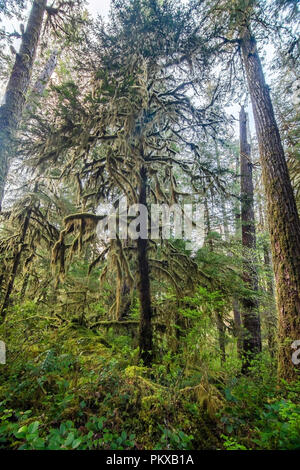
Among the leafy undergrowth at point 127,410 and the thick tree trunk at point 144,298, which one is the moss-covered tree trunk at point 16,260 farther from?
the thick tree trunk at point 144,298

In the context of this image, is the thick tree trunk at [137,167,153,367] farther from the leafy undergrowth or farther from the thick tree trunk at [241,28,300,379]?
the thick tree trunk at [241,28,300,379]

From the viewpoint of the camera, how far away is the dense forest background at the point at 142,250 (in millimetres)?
2443

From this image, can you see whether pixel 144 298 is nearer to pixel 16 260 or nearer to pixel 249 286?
pixel 249 286

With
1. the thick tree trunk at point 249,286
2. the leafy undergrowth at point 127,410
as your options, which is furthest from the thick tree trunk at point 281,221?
the thick tree trunk at point 249,286

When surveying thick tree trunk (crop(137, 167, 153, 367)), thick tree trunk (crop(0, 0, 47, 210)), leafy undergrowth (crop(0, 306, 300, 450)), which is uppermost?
thick tree trunk (crop(0, 0, 47, 210))

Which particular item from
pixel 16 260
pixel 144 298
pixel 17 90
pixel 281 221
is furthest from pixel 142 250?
pixel 17 90

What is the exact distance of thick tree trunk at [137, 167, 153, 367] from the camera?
476 cm

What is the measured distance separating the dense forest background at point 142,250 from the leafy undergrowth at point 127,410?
0.9 inches

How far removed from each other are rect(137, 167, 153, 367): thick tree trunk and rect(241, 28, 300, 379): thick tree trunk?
8.86 ft

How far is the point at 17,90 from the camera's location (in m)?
4.83

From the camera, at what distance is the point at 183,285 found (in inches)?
237

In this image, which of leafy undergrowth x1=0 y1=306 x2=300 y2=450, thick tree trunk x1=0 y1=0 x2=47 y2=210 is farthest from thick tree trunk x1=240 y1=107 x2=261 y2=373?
thick tree trunk x1=0 y1=0 x2=47 y2=210
